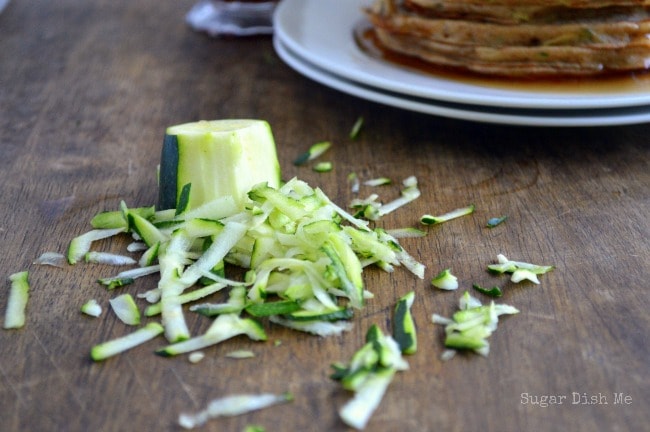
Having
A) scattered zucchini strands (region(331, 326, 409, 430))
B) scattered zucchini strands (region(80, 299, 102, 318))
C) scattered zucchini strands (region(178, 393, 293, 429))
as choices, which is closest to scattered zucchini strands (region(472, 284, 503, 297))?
scattered zucchini strands (region(331, 326, 409, 430))

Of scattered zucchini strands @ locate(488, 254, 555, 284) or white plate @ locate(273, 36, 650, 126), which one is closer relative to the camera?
scattered zucchini strands @ locate(488, 254, 555, 284)

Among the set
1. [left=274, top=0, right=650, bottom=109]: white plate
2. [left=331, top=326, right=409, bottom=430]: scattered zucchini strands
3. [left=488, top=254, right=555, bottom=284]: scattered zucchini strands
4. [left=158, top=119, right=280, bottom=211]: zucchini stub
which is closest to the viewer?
[left=331, top=326, right=409, bottom=430]: scattered zucchini strands

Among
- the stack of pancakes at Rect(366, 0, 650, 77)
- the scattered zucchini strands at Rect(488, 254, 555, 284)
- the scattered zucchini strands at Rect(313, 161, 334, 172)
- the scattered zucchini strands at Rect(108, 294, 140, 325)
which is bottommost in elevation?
the scattered zucchini strands at Rect(313, 161, 334, 172)

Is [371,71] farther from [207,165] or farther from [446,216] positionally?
[207,165]

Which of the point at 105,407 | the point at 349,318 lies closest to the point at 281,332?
the point at 349,318

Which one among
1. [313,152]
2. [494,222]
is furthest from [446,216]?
[313,152]

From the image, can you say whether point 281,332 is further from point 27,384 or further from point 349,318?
point 27,384

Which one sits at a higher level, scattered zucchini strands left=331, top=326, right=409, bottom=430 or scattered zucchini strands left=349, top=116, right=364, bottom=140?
scattered zucchini strands left=331, top=326, right=409, bottom=430

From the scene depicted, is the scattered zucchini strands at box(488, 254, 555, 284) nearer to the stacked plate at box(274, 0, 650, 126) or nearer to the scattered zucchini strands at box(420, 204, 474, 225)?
the scattered zucchini strands at box(420, 204, 474, 225)

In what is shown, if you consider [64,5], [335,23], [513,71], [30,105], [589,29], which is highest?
[589,29]
